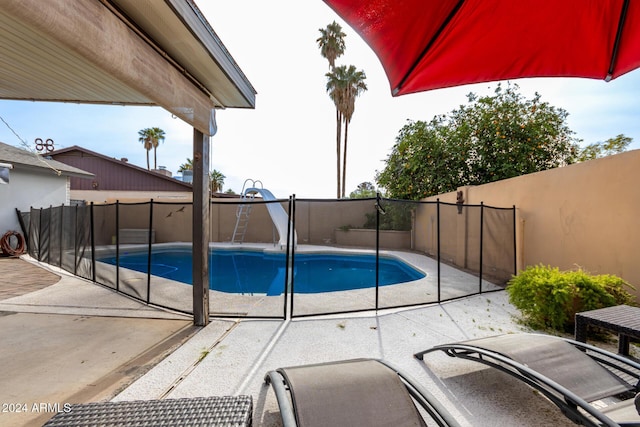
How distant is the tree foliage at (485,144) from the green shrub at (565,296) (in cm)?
642

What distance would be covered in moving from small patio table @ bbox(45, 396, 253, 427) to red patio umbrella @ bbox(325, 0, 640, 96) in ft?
6.70

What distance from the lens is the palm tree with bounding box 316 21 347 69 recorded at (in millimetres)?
18281

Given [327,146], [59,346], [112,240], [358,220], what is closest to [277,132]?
[327,146]

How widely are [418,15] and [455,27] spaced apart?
0.26m

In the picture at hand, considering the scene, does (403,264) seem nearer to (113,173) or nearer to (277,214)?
(277,214)

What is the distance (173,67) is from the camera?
8.66 feet

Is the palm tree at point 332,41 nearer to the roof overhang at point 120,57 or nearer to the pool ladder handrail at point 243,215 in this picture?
the pool ladder handrail at point 243,215

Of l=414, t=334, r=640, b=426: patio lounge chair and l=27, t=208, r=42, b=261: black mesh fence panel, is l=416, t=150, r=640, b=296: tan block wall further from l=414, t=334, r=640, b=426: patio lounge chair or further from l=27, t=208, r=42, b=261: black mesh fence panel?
l=27, t=208, r=42, b=261: black mesh fence panel

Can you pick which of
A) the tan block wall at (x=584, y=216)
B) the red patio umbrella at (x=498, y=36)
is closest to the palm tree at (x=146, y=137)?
the tan block wall at (x=584, y=216)

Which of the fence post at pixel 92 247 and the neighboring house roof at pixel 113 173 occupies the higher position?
the neighboring house roof at pixel 113 173

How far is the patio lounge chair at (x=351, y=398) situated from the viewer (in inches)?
59.8

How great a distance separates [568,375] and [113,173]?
64.0 feet

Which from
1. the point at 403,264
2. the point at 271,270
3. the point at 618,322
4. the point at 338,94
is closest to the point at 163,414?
the point at 618,322

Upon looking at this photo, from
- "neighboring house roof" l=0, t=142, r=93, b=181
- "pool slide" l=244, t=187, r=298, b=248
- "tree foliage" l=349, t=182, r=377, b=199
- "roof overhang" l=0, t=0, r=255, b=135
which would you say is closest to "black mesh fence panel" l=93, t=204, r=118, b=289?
"roof overhang" l=0, t=0, r=255, b=135
